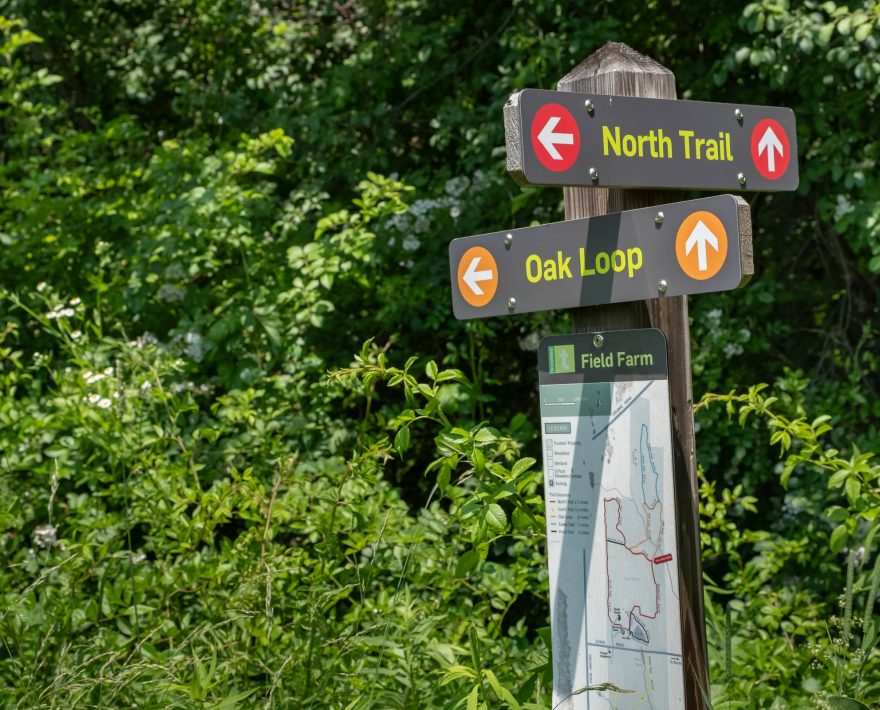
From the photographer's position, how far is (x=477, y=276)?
226 cm

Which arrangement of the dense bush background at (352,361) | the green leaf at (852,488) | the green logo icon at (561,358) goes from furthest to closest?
the dense bush background at (352,361), the green leaf at (852,488), the green logo icon at (561,358)

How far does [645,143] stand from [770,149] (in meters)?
0.35

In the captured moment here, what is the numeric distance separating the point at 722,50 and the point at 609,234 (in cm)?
261

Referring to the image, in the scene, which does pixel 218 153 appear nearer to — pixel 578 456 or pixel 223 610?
pixel 223 610

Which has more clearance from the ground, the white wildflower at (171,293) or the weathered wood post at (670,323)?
the white wildflower at (171,293)

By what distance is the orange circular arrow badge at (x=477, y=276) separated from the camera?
7.34 feet

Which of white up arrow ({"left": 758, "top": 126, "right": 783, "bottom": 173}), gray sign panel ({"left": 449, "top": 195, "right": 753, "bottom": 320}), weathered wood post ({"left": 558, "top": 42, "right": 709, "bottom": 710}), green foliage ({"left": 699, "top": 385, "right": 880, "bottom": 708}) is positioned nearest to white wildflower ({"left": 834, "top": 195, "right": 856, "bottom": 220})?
green foliage ({"left": 699, "top": 385, "right": 880, "bottom": 708})

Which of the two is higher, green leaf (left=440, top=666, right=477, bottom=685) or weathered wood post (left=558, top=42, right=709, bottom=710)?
weathered wood post (left=558, top=42, right=709, bottom=710)

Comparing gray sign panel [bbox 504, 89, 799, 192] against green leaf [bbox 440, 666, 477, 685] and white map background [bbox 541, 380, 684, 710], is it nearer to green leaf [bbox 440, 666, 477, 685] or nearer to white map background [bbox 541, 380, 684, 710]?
white map background [bbox 541, 380, 684, 710]

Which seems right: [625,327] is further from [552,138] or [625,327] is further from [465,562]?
[465,562]

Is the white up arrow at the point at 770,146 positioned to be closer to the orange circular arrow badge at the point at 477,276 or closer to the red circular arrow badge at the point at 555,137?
the red circular arrow badge at the point at 555,137

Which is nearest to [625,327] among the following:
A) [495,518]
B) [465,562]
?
[495,518]

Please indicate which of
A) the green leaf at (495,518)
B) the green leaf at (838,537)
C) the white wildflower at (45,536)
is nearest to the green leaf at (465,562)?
the green leaf at (495,518)

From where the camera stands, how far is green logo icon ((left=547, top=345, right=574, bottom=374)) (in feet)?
6.95
